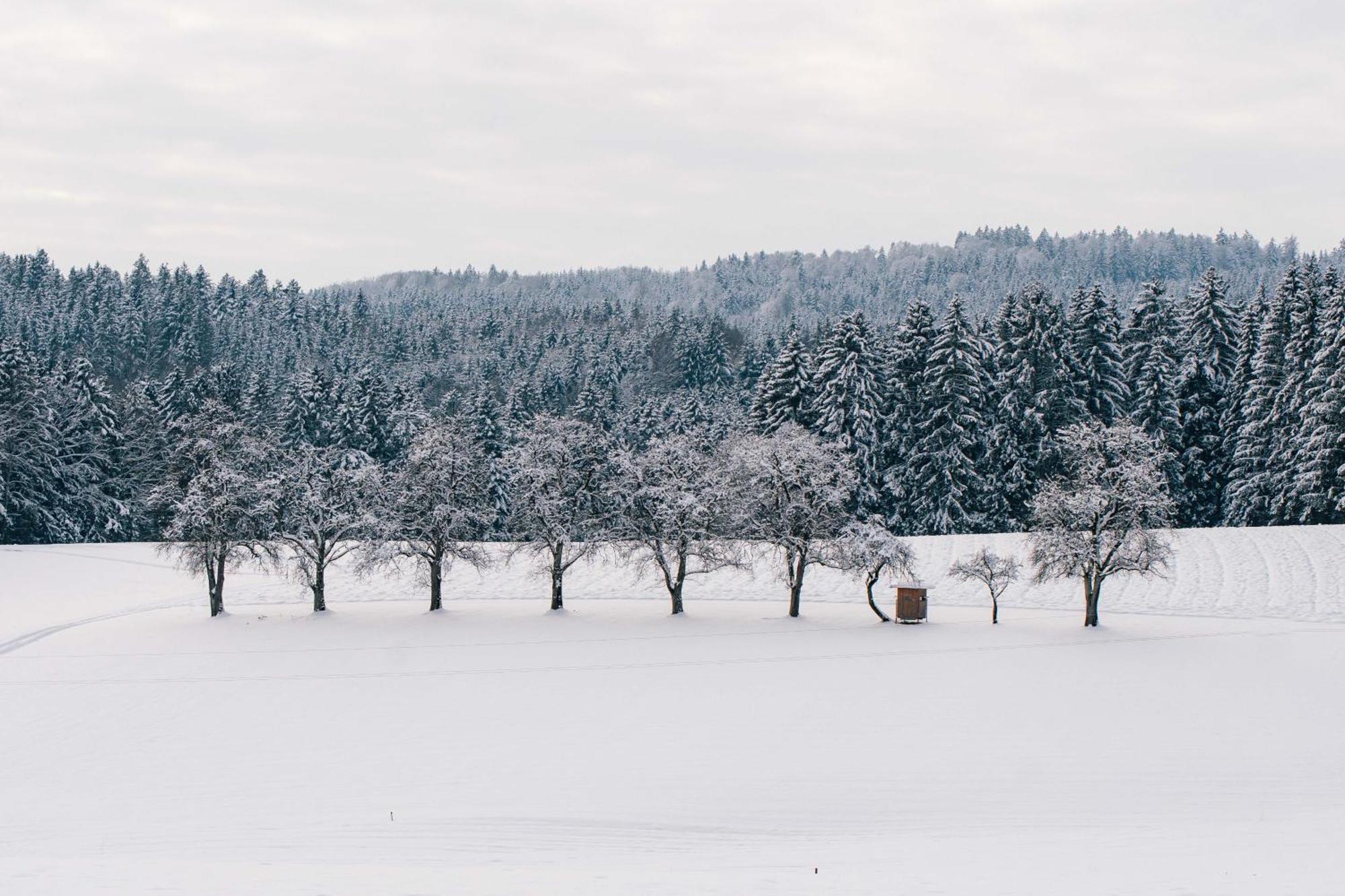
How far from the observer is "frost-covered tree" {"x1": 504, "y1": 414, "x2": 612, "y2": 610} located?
150ft

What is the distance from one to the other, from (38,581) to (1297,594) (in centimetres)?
6041

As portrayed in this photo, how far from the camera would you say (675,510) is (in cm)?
4425

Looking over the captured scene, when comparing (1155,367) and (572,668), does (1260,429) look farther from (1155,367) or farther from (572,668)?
(572,668)

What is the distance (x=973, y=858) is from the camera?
611 inches

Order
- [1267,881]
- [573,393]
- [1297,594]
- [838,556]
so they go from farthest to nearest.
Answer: [573,393]
[1297,594]
[838,556]
[1267,881]

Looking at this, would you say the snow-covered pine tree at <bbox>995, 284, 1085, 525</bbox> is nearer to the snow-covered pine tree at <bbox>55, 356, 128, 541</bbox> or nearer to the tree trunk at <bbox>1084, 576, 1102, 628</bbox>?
the tree trunk at <bbox>1084, 576, 1102, 628</bbox>

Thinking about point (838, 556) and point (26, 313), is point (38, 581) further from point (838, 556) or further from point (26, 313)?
point (26, 313)

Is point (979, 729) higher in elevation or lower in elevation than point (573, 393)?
lower

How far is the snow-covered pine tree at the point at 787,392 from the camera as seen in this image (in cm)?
6550

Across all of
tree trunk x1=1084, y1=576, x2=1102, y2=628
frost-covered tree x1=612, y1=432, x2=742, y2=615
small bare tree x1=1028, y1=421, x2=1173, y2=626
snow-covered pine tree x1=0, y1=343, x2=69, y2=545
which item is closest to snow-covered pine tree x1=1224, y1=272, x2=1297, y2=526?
small bare tree x1=1028, y1=421, x2=1173, y2=626

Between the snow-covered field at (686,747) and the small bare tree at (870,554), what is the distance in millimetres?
2394

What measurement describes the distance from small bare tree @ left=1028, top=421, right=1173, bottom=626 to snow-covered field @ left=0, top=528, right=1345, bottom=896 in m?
2.59

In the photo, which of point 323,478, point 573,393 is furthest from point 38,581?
point 573,393

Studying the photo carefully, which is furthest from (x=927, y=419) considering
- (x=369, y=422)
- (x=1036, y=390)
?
(x=369, y=422)
